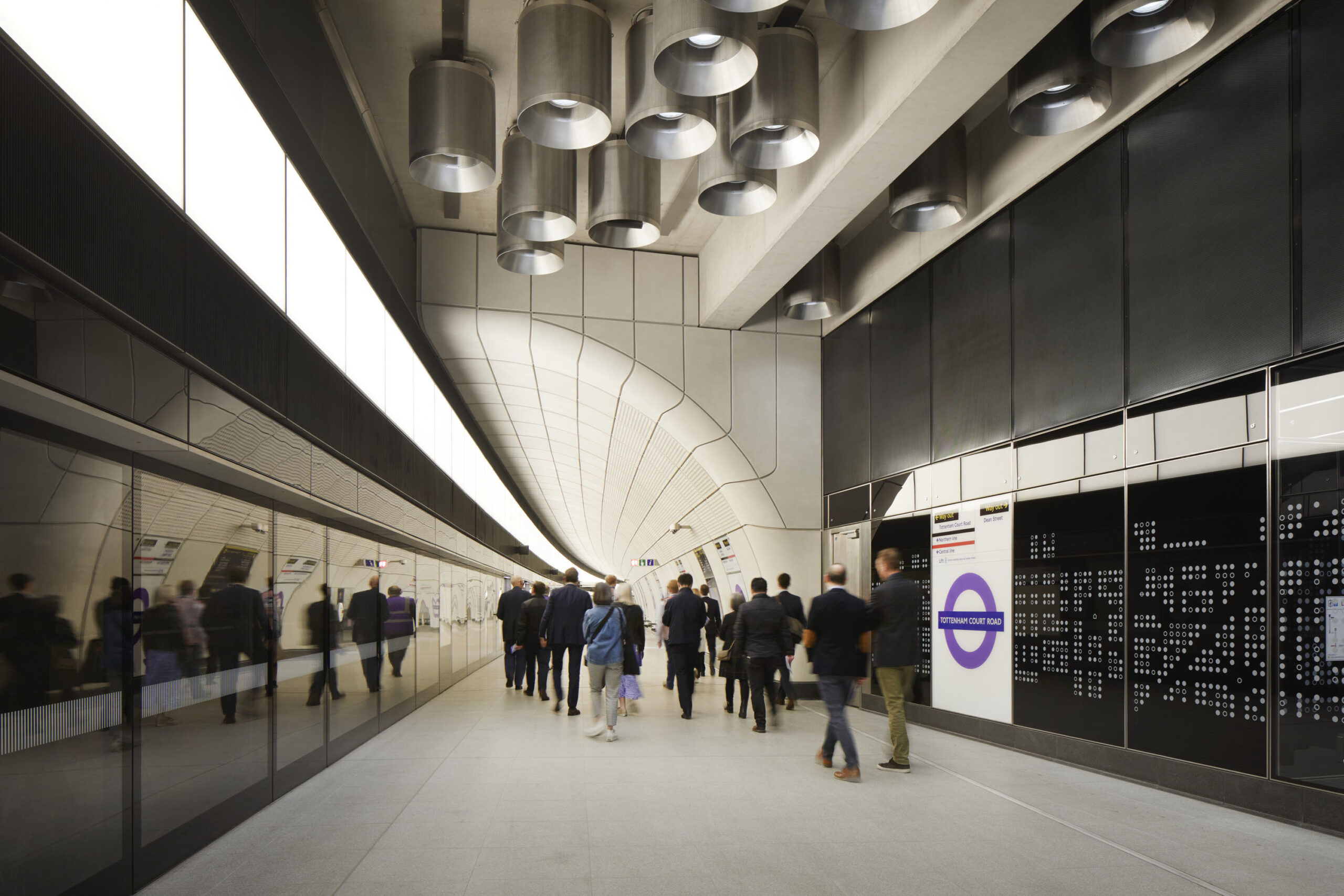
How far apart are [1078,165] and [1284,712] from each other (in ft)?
16.2

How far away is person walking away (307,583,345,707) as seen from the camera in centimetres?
773

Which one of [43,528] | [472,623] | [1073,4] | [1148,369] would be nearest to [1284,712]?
[1148,369]

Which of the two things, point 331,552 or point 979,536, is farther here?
point 979,536

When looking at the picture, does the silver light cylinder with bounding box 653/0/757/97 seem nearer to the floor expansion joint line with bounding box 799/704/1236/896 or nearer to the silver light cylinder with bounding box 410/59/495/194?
the silver light cylinder with bounding box 410/59/495/194

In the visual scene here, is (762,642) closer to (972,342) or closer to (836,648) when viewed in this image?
(836,648)

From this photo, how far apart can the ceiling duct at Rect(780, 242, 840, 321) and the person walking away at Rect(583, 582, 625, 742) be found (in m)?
5.41

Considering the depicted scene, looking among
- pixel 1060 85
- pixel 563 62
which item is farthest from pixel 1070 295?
pixel 563 62

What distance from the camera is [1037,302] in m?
9.19

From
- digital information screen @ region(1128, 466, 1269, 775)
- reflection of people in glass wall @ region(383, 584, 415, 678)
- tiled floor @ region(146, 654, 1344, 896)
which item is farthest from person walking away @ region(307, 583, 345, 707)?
digital information screen @ region(1128, 466, 1269, 775)

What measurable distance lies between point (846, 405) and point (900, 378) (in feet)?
6.46

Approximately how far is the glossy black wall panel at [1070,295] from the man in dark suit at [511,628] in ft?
28.1

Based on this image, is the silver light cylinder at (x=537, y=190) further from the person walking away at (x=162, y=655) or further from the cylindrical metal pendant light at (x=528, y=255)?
the person walking away at (x=162, y=655)

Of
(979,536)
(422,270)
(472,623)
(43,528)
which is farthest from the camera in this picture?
(472,623)

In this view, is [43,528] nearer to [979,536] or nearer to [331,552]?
[331,552]
